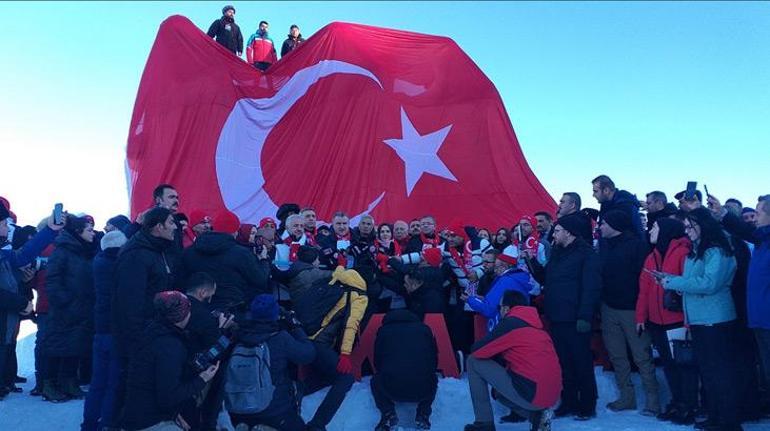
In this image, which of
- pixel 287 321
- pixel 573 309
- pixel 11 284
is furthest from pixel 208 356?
pixel 11 284

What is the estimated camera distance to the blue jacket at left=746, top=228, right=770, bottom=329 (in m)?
5.32

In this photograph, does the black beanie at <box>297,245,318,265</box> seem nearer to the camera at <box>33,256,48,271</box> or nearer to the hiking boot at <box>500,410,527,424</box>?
the hiking boot at <box>500,410,527,424</box>

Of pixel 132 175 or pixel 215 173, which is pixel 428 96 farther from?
pixel 132 175

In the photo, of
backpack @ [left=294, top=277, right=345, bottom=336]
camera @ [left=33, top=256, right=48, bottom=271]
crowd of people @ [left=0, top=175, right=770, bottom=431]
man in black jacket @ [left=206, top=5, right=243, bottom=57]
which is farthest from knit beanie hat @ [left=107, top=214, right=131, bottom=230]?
man in black jacket @ [left=206, top=5, right=243, bottom=57]

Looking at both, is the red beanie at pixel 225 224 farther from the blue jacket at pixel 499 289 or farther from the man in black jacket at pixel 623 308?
the man in black jacket at pixel 623 308

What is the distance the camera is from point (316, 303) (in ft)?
20.2

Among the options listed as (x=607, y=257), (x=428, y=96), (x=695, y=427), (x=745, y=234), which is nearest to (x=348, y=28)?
(x=428, y=96)

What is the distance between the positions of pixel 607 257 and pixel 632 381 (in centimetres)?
136

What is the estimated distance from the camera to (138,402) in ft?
14.0

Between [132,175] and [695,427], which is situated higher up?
[132,175]

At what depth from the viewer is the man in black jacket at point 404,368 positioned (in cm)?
602

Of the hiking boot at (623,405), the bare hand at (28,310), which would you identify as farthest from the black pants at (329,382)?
the bare hand at (28,310)

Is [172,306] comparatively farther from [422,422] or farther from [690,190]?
[690,190]

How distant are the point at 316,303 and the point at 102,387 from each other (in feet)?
6.33
